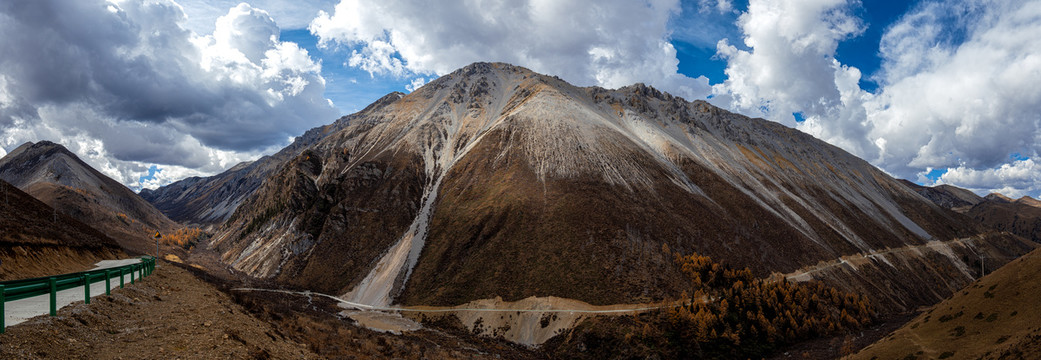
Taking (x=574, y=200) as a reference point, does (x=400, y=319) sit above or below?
below

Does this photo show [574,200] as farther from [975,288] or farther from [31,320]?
[31,320]

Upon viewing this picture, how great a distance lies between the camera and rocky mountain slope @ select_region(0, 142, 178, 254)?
12488 centimetres

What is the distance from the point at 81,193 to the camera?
146m

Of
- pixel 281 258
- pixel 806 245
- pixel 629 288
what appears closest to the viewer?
pixel 629 288

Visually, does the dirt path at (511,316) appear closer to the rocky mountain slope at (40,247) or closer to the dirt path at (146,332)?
the rocky mountain slope at (40,247)

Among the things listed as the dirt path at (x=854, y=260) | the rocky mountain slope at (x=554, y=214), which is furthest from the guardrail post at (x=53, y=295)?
the dirt path at (x=854, y=260)

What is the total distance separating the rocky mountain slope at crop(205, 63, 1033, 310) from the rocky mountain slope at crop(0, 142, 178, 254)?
1363 inches

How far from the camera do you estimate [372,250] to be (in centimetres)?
7862

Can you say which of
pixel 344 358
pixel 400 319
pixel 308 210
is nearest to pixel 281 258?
pixel 308 210

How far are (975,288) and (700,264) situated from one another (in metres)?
26.0

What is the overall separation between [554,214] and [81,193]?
6921 inches

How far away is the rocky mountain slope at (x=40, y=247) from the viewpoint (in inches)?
1115

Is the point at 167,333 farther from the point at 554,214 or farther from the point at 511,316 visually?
the point at 554,214

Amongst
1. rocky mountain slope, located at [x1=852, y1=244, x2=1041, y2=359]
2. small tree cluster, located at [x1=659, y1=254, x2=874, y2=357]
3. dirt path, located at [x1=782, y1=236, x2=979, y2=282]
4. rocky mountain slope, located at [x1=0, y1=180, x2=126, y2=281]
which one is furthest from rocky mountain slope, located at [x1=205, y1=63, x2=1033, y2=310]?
rocky mountain slope, located at [x1=0, y1=180, x2=126, y2=281]
